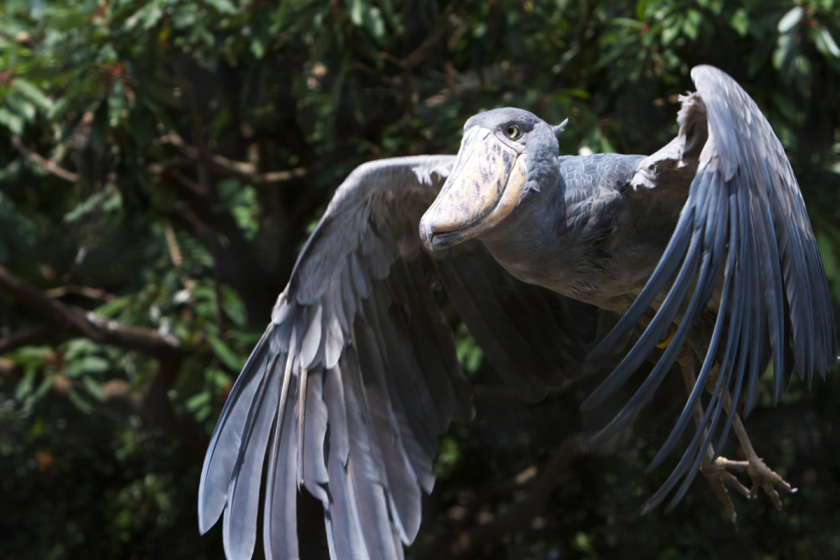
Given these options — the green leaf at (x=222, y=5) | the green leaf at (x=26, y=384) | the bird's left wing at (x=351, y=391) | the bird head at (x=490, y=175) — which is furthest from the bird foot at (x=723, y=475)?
the green leaf at (x=26, y=384)

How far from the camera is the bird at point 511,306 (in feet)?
3.35

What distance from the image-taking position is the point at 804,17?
2160 millimetres

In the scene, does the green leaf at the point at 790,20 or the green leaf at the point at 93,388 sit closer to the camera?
the green leaf at the point at 790,20

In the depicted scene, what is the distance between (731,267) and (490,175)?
339 millimetres

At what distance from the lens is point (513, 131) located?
1192 millimetres

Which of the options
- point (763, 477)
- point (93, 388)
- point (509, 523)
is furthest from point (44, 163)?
point (763, 477)

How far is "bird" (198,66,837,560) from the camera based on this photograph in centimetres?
102

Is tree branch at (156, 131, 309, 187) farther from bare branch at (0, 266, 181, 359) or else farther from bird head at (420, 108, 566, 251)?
bird head at (420, 108, 566, 251)

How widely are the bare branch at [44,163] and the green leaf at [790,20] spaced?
2.47 meters

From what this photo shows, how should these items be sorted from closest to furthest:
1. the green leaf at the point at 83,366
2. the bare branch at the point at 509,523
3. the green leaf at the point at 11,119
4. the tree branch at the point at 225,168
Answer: the green leaf at the point at 11,119, the green leaf at the point at 83,366, the tree branch at the point at 225,168, the bare branch at the point at 509,523

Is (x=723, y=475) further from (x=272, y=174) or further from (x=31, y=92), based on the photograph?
(x=272, y=174)

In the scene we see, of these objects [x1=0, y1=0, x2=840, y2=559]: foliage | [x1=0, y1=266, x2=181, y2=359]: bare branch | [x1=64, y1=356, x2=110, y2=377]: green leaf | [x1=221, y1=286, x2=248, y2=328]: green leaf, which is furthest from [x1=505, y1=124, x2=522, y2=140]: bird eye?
[x1=64, y1=356, x2=110, y2=377]: green leaf

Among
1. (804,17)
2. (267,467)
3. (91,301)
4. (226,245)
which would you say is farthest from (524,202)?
(91,301)

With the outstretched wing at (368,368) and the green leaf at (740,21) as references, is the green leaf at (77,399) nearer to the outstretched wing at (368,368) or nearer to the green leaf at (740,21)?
the outstretched wing at (368,368)
